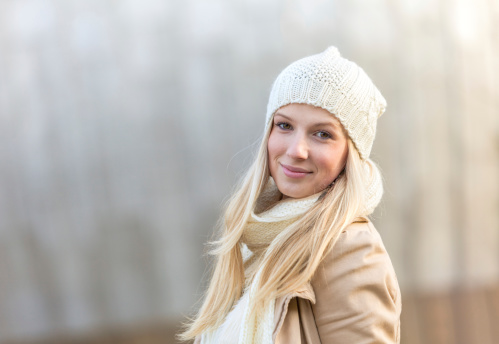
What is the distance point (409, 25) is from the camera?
4699 millimetres

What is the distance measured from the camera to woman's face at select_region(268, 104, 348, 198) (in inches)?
68.6

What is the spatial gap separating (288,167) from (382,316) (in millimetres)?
488

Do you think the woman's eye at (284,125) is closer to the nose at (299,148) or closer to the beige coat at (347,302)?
the nose at (299,148)

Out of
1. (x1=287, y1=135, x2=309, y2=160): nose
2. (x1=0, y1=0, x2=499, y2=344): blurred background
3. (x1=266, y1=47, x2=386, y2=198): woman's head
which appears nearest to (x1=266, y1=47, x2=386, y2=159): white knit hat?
(x1=266, y1=47, x2=386, y2=198): woman's head

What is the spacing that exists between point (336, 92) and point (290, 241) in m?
0.44

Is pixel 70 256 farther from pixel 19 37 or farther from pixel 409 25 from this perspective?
pixel 409 25

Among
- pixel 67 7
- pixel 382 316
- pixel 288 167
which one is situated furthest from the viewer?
pixel 67 7

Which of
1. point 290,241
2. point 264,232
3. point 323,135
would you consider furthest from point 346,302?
point 323,135

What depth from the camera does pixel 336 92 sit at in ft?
5.74

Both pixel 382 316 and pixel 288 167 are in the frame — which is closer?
pixel 382 316

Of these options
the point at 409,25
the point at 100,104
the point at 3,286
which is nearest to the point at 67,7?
the point at 100,104

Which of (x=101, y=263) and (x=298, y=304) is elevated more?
(x=298, y=304)

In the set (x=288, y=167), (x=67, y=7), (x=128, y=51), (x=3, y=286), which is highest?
(x=67, y=7)

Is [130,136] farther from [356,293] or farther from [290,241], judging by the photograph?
[356,293]
